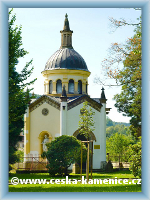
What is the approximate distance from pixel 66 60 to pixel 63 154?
13898 mm

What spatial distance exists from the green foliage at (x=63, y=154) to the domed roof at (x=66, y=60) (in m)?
12.6

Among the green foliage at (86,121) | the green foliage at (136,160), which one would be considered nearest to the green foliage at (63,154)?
the green foliage at (86,121)

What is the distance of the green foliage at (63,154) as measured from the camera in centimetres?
2420

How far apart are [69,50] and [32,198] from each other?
2877 cm

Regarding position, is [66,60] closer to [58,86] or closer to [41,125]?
[58,86]

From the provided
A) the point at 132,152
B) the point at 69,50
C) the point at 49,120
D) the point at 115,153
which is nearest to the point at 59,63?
the point at 69,50

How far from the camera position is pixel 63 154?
24422mm

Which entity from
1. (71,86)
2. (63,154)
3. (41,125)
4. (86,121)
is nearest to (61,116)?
(41,125)

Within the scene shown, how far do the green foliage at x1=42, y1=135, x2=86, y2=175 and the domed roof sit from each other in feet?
41.3

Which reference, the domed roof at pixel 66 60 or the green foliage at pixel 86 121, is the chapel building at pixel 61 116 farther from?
the green foliage at pixel 86 121

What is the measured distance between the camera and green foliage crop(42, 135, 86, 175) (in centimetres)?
2420

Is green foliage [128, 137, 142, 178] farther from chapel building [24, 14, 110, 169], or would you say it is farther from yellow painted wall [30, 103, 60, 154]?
yellow painted wall [30, 103, 60, 154]
